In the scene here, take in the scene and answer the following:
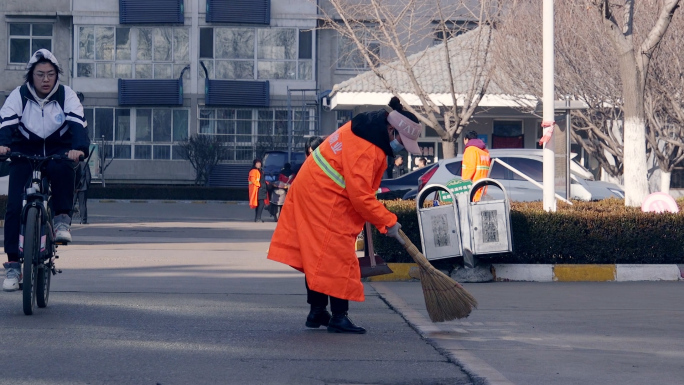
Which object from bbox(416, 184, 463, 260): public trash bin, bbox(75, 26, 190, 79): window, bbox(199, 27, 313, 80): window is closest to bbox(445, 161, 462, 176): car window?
bbox(416, 184, 463, 260): public trash bin

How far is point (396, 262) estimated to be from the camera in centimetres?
1073

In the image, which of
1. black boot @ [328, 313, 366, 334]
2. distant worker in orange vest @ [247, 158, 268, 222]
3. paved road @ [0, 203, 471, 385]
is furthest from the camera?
distant worker in orange vest @ [247, 158, 268, 222]

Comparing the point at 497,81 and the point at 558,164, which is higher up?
the point at 497,81

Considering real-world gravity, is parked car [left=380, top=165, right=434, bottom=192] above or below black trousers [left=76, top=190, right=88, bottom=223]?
above

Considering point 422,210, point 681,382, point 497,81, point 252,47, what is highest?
point 252,47

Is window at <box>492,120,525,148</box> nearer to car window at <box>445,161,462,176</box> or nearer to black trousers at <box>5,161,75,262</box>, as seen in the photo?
car window at <box>445,161,462,176</box>

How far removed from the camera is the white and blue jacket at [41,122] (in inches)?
285

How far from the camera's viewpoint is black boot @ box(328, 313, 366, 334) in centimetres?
667

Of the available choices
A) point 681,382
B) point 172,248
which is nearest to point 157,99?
point 172,248

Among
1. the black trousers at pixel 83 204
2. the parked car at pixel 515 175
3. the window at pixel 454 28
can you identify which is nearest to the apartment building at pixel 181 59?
the window at pixel 454 28

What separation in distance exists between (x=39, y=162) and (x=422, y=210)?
14.7 feet

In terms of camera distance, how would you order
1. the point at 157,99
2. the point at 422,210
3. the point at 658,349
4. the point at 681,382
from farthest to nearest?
the point at 157,99
the point at 422,210
the point at 658,349
the point at 681,382

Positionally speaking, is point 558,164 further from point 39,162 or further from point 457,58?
point 457,58

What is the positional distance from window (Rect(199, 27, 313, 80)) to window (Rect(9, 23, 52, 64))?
21.7 feet
